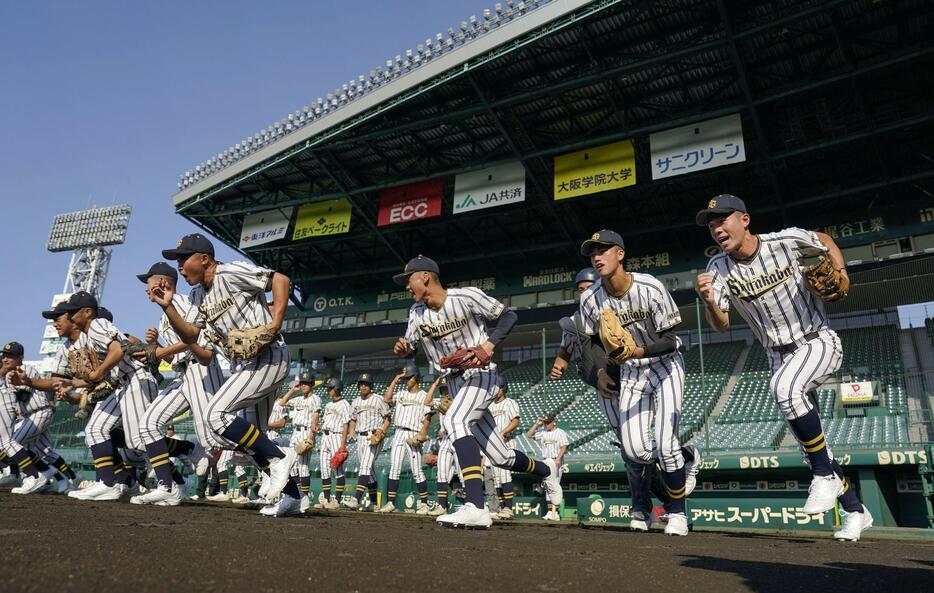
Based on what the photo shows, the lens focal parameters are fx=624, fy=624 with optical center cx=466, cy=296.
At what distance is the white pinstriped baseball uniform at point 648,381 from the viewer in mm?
4504

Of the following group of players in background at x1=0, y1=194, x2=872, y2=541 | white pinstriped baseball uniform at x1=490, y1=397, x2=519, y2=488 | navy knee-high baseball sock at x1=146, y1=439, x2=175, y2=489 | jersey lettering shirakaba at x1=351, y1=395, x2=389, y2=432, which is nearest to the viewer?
group of players in background at x1=0, y1=194, x2=872, y2=541

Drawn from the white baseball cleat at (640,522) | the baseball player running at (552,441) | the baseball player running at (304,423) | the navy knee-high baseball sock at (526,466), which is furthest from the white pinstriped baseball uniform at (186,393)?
the baseball player running at (552,441)

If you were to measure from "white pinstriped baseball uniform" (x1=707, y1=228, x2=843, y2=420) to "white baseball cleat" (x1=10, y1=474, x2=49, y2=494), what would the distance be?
7921 mm

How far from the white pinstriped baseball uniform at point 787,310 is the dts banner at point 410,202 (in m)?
15.7

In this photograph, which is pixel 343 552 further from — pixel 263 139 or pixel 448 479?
pixel 263 139

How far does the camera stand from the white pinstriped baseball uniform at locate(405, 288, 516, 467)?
469cm

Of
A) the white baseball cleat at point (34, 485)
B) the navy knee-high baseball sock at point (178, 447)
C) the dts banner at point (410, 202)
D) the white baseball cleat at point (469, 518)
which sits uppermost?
the dts banner at point (410, 202)

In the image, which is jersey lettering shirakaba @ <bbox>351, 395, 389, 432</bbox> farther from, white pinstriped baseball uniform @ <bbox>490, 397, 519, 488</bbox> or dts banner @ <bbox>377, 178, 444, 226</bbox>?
dts banner @ <bbox>377, 178, 444, 226</bbox>

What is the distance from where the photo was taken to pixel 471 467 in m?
4.44

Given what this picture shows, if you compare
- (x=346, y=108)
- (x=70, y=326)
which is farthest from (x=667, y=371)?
(x=346, y=108)

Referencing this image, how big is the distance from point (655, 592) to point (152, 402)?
5735 millimetres

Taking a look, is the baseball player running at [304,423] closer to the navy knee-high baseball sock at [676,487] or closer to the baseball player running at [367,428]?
the baseball player running at [367,428]

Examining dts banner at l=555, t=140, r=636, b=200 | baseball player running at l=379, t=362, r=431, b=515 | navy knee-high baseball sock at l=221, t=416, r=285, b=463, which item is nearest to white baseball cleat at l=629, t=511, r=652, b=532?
navy knee-high baseball sock at l=221, t=416, r=285, b=463

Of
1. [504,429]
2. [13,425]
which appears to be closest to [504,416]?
[504,429]
